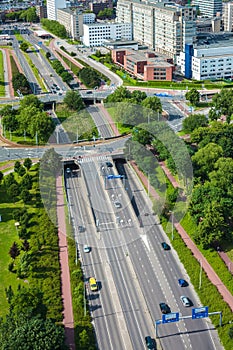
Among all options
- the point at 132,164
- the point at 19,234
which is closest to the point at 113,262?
the point at 19,234

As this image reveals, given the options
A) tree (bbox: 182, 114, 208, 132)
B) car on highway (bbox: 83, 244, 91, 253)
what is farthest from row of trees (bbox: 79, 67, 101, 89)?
car on highway (bbox: 83, 244, 91, 253)

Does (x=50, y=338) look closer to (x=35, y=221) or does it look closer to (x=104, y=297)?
(x=104, y=297)

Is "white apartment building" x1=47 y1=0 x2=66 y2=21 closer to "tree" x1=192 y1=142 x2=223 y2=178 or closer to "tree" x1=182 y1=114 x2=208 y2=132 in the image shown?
"tree" x1=182 y1=114 x2=208 y2=132

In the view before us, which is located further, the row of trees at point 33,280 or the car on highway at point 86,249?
the car on highway at point 86,249

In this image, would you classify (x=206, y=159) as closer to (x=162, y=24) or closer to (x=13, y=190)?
(x=13, y=190)

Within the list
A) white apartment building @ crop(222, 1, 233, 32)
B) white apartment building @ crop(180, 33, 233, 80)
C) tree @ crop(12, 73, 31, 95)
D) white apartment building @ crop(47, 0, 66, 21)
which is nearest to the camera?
tree @ crop(12, 73, 31, 95)

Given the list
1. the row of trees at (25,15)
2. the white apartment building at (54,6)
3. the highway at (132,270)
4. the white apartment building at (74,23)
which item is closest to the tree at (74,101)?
the highway at (132,270)

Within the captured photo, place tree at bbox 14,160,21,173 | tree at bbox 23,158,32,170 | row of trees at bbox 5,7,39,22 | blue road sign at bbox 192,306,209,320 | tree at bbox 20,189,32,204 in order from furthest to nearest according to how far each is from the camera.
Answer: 1. row of trees at bbox 5,7,39,22
2. tree at bbox 23,158,32,170
3. tree at bbox 14,160,21,173
4. tree at bbox 20,189,32,204
5. blue road sign at bbox 192,306,209,320

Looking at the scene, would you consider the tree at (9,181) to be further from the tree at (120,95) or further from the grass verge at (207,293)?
the tree at (120,95)
